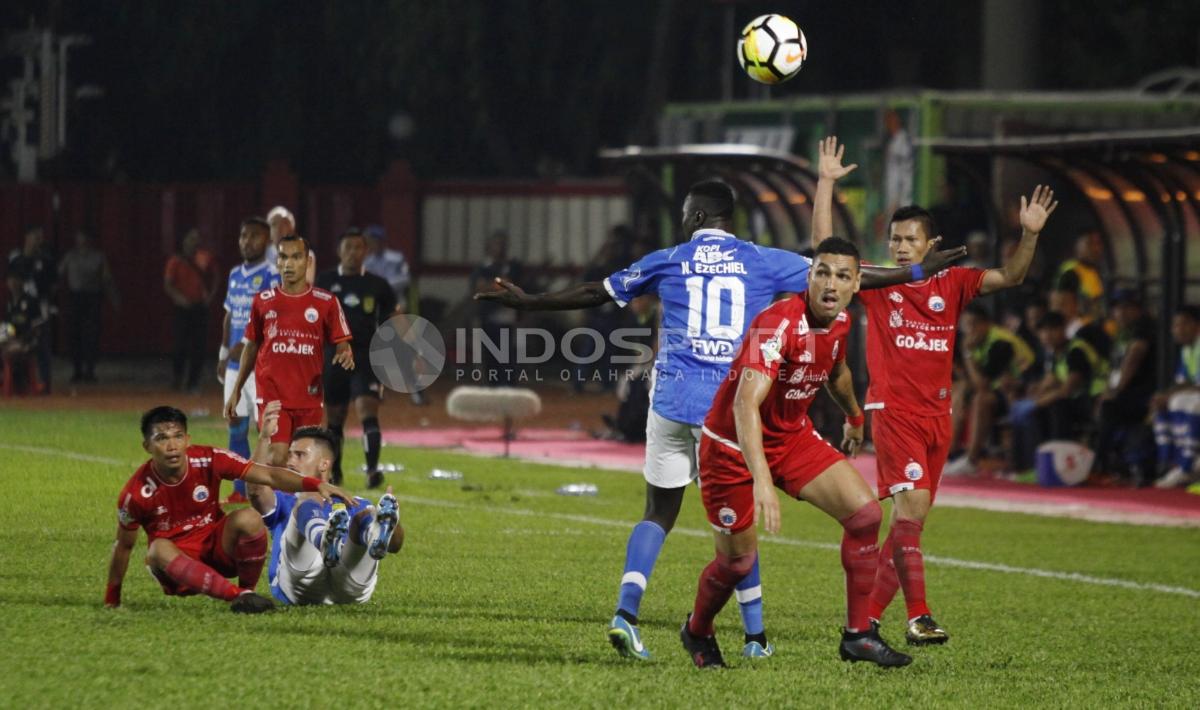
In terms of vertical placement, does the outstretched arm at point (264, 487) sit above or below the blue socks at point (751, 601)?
above

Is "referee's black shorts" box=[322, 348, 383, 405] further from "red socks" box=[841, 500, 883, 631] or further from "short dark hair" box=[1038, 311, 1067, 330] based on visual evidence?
"red socks" box=[841, 500, 883, 631]

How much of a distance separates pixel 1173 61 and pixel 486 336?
18931 millimetres

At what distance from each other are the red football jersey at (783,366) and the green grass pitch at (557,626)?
1.02 metres

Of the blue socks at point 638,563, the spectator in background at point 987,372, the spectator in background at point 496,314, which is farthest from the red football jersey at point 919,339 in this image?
the spectator in background at point 496,314

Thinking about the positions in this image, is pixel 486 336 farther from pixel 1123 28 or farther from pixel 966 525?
pixel 1123 28

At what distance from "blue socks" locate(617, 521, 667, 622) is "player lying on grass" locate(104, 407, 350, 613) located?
143cm

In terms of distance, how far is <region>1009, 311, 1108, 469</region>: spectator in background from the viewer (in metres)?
17.5

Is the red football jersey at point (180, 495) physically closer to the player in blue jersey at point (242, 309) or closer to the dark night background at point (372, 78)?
the player in blue jersey at point (242, 309)

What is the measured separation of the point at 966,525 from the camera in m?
14.7

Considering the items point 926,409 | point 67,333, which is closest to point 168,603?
point 926,409

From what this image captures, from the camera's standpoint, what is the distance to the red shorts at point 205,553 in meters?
9.14

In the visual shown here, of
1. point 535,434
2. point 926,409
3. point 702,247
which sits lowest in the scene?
point 535,434

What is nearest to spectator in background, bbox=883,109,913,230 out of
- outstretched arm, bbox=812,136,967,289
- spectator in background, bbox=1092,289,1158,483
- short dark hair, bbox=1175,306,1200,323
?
spectator in background, bbox=1092,289,1158,483

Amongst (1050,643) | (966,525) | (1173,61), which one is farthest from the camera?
(1173,61)
